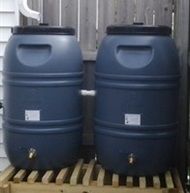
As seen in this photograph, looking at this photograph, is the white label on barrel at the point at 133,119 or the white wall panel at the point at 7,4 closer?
the white label on barrel at the point at 133,119

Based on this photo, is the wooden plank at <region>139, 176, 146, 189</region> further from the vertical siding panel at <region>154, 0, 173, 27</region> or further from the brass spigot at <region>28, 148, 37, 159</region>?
the vertical siding panel at <region>154, 0, 173, 27</region>

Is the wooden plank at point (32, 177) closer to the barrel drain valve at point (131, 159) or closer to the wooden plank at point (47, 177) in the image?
the wooden plank at point (47, 177)

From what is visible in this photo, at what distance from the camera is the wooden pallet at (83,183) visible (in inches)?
108

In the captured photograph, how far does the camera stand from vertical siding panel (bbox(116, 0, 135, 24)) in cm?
337

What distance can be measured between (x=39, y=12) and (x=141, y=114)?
4.07ft

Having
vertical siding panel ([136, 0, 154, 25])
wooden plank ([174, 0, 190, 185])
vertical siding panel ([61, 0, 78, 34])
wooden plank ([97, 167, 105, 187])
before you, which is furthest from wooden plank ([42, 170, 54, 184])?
vertical siding panel ([136, 0, 154, 25])

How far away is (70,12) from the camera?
Result: 3.44 meters

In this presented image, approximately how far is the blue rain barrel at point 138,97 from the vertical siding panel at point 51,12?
0.72 meters

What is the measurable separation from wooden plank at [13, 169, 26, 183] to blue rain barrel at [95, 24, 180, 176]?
1.78 feet

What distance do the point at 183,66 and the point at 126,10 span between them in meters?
0.60

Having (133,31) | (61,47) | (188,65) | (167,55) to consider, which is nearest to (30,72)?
(61,47)

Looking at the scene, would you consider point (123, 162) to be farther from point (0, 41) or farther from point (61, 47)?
point (0, 41)

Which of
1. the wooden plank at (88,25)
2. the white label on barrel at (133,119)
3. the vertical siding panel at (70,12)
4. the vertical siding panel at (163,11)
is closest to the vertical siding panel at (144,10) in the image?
the vertical siding panel at (163,11)

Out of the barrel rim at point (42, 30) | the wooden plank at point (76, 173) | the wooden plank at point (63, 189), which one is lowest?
the wooden plank at point (63, 189)
